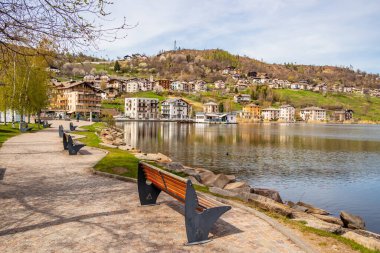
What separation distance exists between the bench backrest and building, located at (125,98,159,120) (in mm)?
168984

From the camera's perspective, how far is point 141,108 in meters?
183

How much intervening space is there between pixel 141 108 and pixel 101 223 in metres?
175

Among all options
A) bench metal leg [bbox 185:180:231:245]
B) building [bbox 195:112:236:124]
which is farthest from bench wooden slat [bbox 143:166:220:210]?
building [bbox 195:112:236:124]

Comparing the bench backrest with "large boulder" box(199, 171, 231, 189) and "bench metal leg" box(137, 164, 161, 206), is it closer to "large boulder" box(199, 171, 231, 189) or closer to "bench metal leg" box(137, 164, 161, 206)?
"bench metal leg" box(137, 164, 161, 206)

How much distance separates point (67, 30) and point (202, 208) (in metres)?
7.44

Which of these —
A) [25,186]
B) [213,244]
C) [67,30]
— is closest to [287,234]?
[213,244]

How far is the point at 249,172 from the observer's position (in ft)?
115

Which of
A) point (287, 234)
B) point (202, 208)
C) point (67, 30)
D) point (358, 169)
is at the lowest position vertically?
point (358, 169)

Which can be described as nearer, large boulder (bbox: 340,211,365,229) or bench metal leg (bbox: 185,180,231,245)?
bench metal leg (bbox: 185,180,231,245)

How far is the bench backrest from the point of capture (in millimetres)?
8916

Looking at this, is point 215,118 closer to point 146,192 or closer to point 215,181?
point 215,181

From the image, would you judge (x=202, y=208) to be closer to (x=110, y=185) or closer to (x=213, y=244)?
(x=213, y=244)

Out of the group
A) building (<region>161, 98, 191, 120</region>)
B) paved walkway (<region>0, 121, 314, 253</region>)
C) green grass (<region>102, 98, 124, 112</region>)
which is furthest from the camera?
building (<region>161, 98, 191, 120</region>)

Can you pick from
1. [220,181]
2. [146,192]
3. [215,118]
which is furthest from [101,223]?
[215,118]
